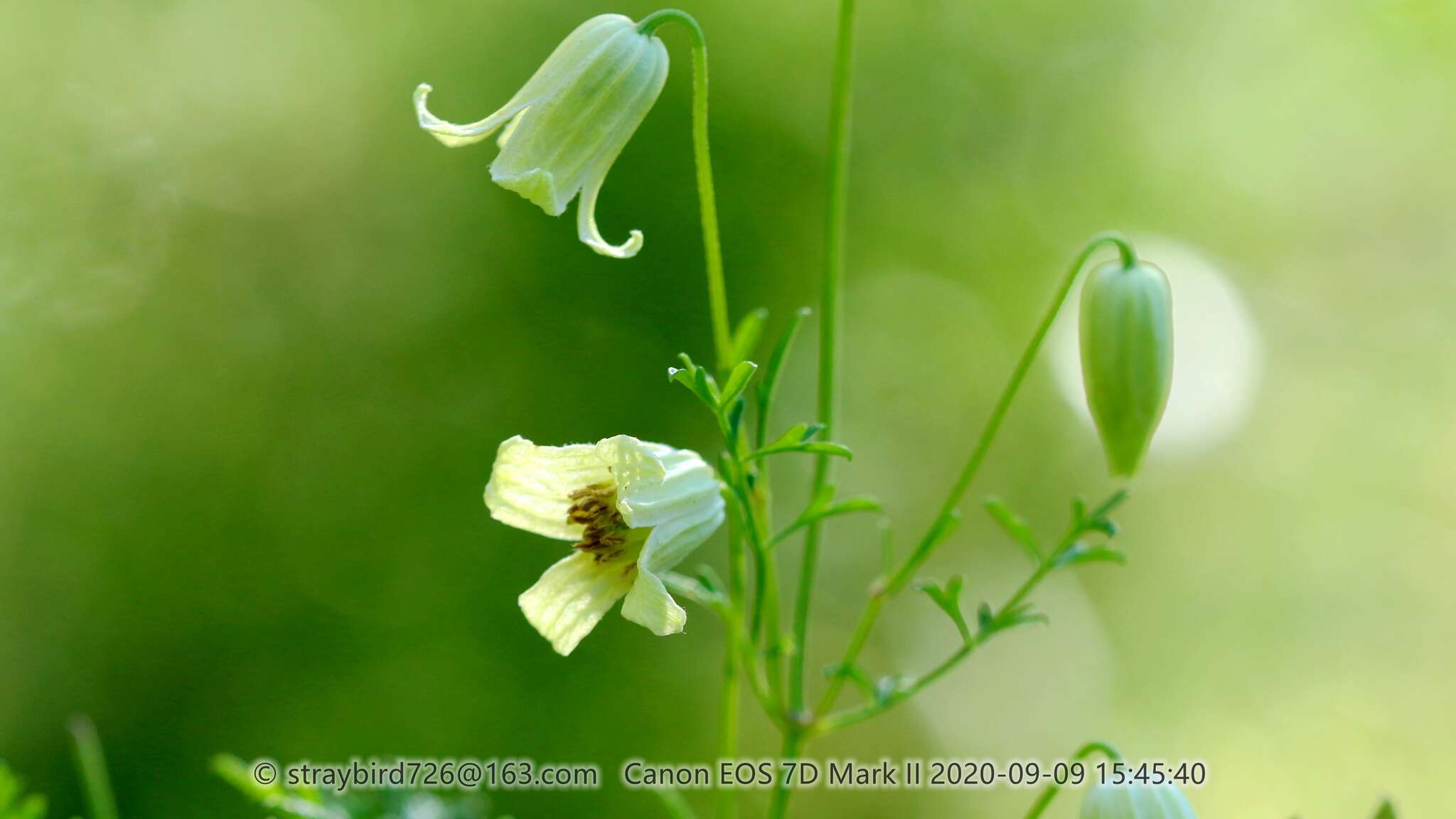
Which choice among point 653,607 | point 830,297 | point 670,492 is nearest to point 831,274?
point 830,297

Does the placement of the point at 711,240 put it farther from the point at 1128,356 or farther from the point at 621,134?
the point at 1128,356

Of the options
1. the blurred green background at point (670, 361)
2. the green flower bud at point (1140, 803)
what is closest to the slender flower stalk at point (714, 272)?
the green flower bud at point (1140, 803)

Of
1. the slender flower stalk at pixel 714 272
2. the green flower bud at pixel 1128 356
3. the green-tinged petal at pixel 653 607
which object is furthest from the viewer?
the green flower bud at pixel 1128 356

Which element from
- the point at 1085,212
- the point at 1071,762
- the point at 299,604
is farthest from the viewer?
the point at 1085,212

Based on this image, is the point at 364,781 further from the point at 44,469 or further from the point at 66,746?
the point at 44,469

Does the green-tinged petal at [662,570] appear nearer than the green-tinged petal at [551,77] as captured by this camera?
Yes

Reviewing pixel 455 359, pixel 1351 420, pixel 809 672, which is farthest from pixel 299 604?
pixel 1351 420

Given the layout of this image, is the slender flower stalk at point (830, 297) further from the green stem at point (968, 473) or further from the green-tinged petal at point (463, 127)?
the green-tinged petal at point (463, 127)
